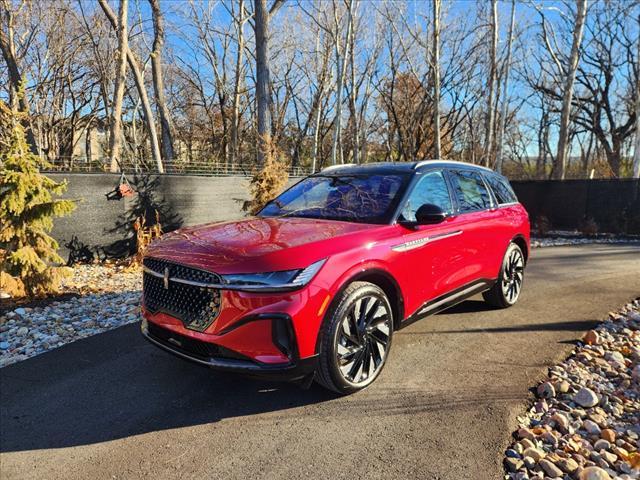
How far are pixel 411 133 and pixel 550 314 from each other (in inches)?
919

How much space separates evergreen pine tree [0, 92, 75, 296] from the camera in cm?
522

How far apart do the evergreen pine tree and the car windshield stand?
3222 millimetres

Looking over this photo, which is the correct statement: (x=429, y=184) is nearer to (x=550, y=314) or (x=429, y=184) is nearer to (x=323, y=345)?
(x=323, y=345)

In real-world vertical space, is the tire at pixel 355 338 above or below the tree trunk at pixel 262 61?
below

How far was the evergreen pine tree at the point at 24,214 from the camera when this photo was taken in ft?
17.1

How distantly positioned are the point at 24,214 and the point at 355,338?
4.79 metres

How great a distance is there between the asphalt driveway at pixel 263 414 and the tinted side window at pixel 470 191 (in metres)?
1.40

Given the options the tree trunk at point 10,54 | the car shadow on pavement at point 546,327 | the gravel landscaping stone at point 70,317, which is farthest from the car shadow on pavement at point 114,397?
the tree trunk at point 10,54

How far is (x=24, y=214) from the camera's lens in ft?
17.7

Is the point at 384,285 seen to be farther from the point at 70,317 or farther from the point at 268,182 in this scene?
the point at 268,182

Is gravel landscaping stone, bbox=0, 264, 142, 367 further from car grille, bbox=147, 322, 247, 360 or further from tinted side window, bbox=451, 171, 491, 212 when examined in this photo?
tinted side window, bbox=451, 171, 491, 212

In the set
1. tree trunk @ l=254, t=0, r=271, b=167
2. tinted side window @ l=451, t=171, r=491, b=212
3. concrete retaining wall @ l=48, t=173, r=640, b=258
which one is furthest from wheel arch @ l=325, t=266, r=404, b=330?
tree trunk @ l=254, t=0, r=271, b=167

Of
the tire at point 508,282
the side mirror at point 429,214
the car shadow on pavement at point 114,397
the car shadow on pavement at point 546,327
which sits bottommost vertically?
the car shadow on pavement at point 114,397

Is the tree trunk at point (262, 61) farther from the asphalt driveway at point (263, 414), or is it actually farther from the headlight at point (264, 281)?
the headlight at point (264, 281)
